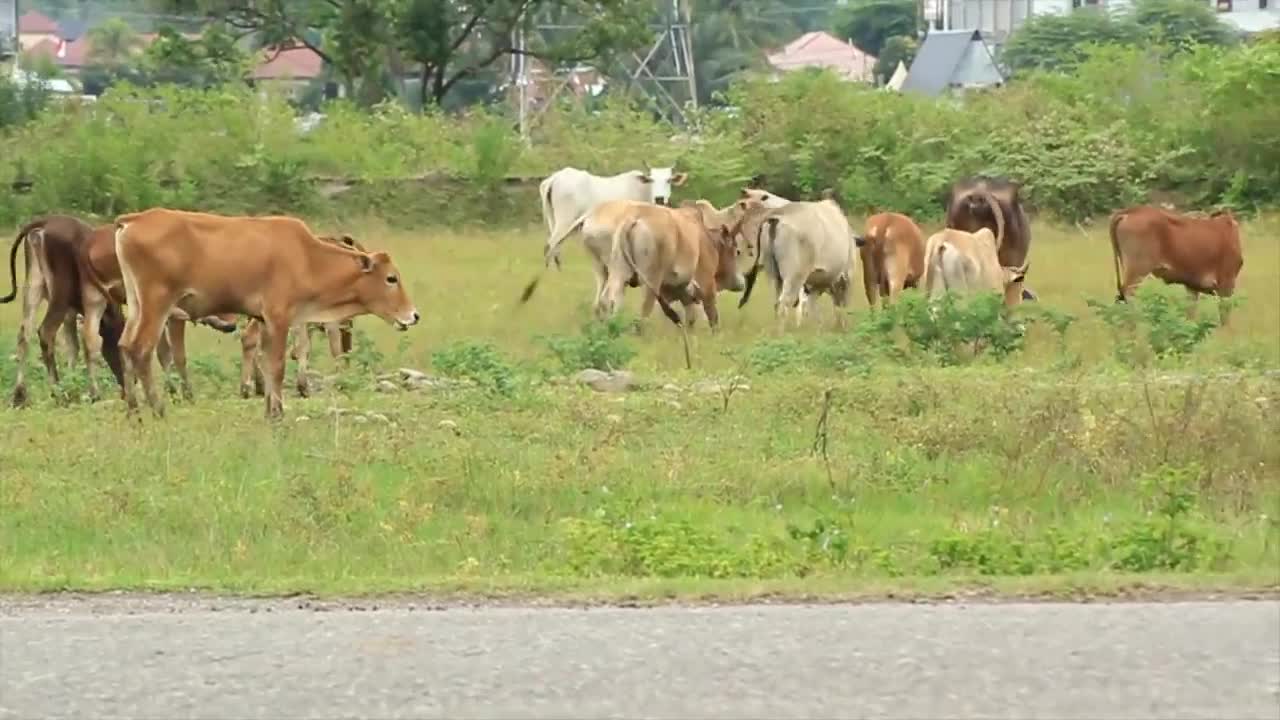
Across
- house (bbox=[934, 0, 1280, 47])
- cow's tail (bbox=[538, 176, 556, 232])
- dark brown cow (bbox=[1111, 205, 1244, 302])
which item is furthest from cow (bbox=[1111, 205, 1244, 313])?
house (bbox=[934, 0, 1280, 47])

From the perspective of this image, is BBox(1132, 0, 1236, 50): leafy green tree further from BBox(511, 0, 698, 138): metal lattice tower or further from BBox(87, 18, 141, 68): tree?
BBox(87, 18, 141, 68): tree

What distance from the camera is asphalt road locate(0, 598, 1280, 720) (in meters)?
5.83

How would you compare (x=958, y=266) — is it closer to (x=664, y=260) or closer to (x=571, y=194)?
(x=664, y=260)

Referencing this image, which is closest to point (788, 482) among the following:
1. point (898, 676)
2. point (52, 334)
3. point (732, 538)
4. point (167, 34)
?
point (732, 538)

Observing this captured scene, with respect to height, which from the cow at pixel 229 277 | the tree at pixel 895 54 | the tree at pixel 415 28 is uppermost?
the tree at pixel 415 28

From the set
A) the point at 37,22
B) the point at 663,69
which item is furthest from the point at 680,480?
the point at 37,22

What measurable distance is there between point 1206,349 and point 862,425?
5698 millimetres

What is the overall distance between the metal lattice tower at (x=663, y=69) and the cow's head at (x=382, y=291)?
34943 mm

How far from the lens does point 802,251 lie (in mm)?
20766

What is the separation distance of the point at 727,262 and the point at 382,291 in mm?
7442

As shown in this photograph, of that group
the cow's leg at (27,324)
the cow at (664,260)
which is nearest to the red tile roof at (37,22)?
the cow at (664,260)

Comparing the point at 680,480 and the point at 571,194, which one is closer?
the point at 680,480

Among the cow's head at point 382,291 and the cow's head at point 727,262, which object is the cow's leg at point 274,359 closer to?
the cow's head at point 382,291

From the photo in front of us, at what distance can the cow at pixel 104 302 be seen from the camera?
15289 mm
